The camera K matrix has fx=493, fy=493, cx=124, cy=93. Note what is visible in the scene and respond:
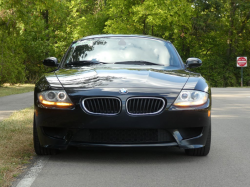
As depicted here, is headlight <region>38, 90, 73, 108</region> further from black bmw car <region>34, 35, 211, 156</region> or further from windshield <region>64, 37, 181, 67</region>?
windshield <region>64, 37, 181, 67</region>

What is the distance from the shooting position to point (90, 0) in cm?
4750

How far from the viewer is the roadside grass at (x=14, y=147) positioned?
4940 mm

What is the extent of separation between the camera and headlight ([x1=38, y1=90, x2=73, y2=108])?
17.6ft

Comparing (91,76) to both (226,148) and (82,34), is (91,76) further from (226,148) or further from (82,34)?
(82,34)

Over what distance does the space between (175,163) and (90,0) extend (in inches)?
1703

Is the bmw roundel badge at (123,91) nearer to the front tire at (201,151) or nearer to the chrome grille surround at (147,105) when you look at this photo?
the chrome grille surround at (147,105)

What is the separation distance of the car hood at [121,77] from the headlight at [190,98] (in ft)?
0.34

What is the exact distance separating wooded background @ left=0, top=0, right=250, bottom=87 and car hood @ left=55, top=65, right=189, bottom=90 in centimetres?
2584

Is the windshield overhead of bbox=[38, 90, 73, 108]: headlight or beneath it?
overhead

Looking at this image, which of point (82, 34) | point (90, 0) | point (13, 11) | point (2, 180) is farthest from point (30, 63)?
point (2, 180)

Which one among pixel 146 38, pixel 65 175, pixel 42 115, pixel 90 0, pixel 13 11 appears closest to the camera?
pixel 65 175

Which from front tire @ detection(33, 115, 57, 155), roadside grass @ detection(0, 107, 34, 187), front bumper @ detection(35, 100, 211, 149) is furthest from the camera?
front tire @ detection(33, 115, 57, 155)

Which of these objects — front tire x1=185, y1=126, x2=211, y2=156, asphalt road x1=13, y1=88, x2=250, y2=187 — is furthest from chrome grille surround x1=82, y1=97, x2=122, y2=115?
front tire x1=185, y1=126, x2=211, y2=156

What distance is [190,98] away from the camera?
215 inches
